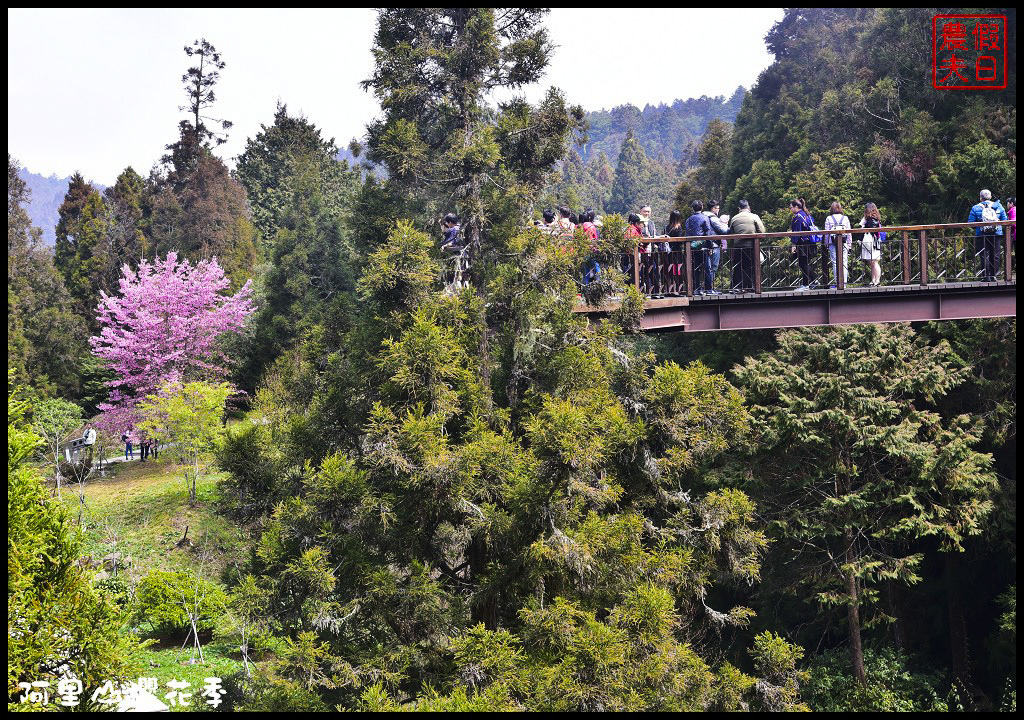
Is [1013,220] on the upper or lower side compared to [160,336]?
upper

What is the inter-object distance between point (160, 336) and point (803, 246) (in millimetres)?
17067

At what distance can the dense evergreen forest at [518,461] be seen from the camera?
10.5 meters

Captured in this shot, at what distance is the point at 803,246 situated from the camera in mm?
12734

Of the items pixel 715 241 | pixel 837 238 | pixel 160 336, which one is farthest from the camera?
pixel 160 336

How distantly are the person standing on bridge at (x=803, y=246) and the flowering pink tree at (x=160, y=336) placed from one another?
51.2ft

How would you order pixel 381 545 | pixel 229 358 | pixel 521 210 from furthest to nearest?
1. pixel 229 358
2. pixel 521 210
3. pixel 381 545

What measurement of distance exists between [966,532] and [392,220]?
10.8 metres

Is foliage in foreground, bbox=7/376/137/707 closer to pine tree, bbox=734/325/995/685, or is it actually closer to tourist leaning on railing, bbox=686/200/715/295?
tourist leaning on railing, bbox=686/200/715/295

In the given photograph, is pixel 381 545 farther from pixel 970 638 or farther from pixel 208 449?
pixel 970 638

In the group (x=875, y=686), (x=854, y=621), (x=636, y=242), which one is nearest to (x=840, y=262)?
(x=636, y=242)

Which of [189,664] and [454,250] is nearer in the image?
[454,250]

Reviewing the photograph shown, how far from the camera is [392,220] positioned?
513 inches

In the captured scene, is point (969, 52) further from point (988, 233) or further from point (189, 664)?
point (189, 664)

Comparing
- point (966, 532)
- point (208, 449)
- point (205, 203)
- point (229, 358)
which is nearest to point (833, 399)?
point (966, 532)
